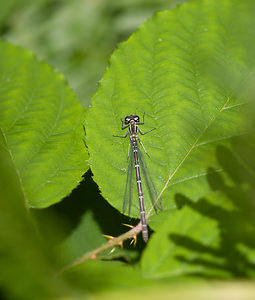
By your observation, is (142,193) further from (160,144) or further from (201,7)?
(201,7)

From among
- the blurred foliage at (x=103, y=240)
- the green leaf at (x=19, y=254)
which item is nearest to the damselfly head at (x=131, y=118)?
the blurred foliage at (x=103, y=240)

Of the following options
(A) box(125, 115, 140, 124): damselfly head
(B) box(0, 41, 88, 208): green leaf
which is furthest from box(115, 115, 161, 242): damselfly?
(B) box(0, 41, 88, 208): green leaf

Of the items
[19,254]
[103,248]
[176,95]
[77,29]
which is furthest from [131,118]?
[77,29]

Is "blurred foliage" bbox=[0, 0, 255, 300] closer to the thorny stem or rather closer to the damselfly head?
the thorny stem

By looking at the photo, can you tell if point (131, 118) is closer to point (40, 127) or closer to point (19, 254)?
point (40, 127)

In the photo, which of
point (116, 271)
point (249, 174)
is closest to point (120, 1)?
point (249, 174)

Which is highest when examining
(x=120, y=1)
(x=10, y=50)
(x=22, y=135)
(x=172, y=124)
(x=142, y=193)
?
(x=120, y=1)
